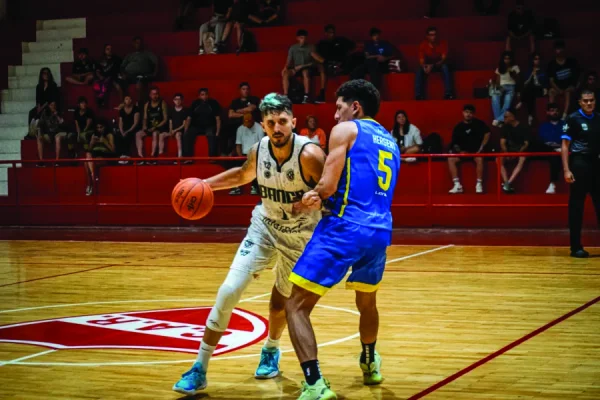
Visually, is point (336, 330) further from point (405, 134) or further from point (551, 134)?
point (551, 134)

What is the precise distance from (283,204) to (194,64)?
14945 mm

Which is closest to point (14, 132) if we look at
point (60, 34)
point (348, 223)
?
point (60, 34)

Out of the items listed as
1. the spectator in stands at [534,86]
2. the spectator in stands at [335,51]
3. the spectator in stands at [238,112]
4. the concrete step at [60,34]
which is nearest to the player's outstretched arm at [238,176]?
the spectator in stands at [534,86]

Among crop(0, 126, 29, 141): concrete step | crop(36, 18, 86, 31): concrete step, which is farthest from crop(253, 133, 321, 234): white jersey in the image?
crop(36, 18, 86, 31): concrete step

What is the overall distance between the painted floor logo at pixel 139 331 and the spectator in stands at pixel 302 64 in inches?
414

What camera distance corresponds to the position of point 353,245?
5.15 m

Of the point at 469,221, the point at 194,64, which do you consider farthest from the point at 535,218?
the point at 194,64

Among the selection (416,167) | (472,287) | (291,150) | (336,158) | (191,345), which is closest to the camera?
(336,158)

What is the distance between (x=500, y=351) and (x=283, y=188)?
1.98 metres

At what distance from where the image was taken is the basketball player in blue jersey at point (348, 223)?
5.00 metres

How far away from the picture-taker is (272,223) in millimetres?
5812

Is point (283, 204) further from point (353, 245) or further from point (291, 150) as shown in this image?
point (353, 245)

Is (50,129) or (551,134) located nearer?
(551,134)

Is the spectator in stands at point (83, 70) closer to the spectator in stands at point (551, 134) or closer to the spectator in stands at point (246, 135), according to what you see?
the spectator in stands at point (246, 135)
